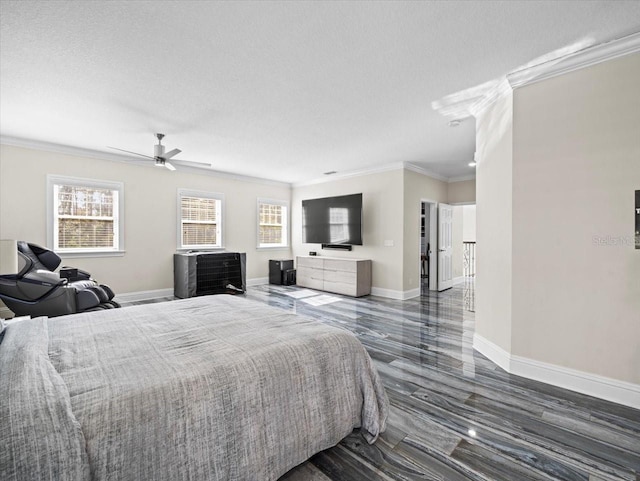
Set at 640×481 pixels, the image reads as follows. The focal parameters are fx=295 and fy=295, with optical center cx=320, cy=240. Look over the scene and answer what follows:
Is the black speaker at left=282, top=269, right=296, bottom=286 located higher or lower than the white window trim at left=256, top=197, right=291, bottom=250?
lower

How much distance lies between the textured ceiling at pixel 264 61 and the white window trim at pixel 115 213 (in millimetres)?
868

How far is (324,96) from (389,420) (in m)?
3.04

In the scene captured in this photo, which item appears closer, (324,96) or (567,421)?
(567,421)

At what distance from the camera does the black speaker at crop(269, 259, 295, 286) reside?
24.6ft

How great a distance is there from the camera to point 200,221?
6.55 metres

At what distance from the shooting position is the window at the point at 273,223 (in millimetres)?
7656

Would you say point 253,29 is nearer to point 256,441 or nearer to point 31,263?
point 256,441

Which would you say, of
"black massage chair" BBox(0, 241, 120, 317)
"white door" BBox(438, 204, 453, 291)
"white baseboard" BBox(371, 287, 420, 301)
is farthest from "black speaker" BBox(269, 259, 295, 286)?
"black massage chair" BBox(0, 241, 120, 317)

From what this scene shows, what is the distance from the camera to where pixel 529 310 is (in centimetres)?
271

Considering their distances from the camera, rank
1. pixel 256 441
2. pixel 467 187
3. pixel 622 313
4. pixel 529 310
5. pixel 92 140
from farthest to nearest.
→ pixel 467 187
pixel 92 140
pixel 529 310
pixel 622 313
pixel 256 441


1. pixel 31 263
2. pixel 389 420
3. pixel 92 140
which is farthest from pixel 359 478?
pixel 92 140

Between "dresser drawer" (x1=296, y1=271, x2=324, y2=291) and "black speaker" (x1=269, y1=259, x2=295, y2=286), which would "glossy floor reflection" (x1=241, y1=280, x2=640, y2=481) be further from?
"black speaker" (x1=269, y1=259, x2=295, y2=286)

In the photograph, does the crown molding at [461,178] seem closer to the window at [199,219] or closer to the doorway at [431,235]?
the doorway at [431,235]

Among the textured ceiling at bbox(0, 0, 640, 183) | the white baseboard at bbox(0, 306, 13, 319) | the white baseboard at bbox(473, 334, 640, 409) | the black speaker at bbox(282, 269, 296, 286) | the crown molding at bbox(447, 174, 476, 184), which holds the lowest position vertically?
the white baseboard at bbox(473, 334, 640, 409)
